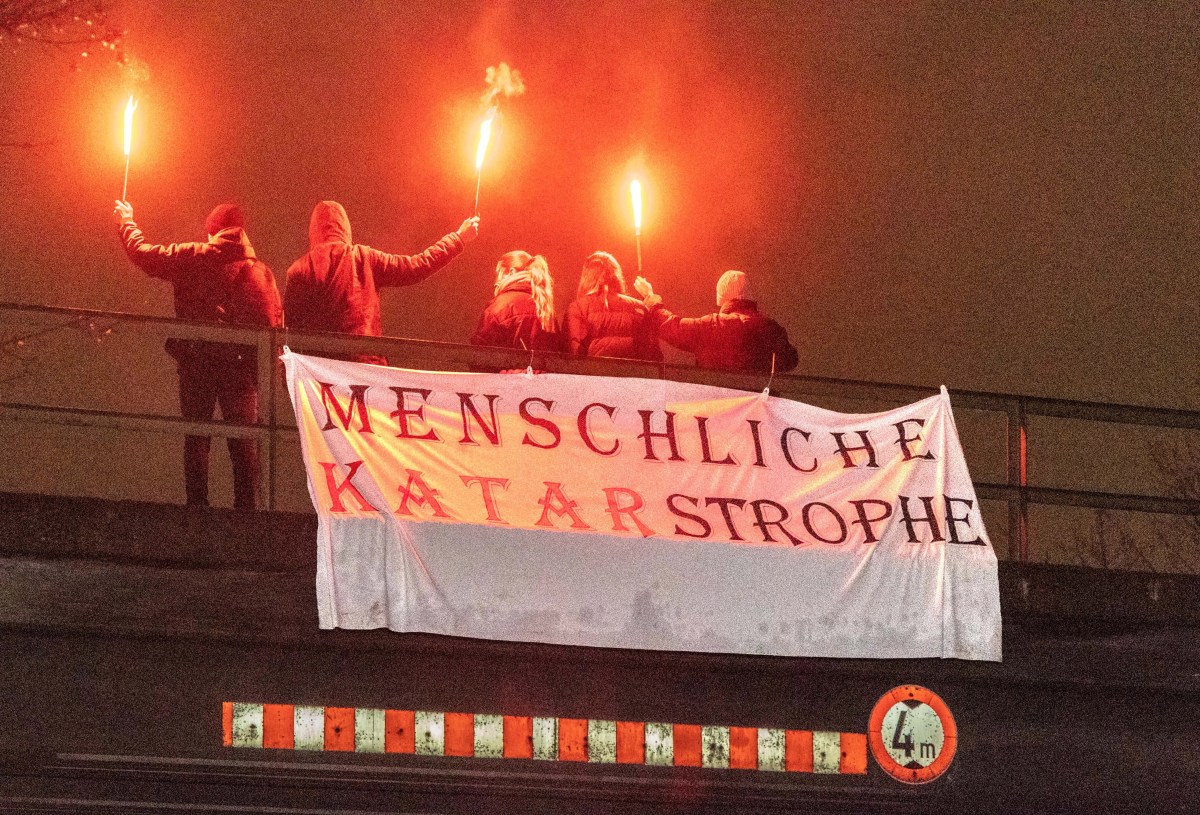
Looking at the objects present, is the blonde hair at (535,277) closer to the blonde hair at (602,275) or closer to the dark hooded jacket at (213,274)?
the blonde hair at (602,275)

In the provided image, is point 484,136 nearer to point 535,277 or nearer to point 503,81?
point 535,277

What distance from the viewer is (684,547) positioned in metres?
9.41

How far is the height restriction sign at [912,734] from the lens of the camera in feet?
31.4

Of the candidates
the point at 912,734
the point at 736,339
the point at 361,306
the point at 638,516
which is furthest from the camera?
the point at 736,339

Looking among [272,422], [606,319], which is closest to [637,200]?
[606,319]

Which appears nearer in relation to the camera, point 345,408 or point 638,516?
point 345,408

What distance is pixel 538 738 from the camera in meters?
9.13

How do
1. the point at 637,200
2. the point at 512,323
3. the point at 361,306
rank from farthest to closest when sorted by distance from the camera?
the point at 637,200, the point at 361,306, the point at 512,323

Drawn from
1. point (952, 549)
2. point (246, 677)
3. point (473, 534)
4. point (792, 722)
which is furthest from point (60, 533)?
point (952, 549)

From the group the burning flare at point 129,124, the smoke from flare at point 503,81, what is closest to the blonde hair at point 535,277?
the smoke from flare at point 503,81

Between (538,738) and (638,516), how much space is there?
124 cm

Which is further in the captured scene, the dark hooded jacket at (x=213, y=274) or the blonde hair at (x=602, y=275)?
the blonde hair at (x=602, y=275)

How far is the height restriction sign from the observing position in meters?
9.59

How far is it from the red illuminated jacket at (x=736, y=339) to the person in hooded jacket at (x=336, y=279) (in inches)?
64.9
